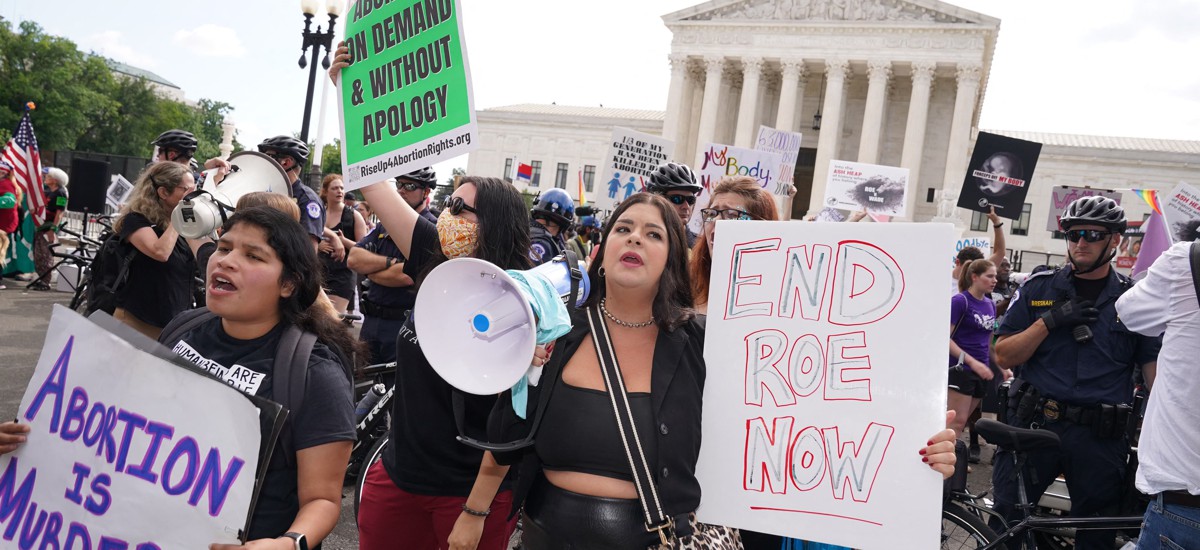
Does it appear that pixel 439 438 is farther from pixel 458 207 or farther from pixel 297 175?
pixel 297 175

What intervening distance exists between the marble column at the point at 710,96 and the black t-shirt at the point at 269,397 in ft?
172

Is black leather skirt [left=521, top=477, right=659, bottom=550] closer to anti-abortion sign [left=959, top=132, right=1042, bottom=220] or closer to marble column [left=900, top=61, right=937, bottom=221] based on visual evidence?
anti-abortion sign [left=959, top=132, right=1042, bottom=220]

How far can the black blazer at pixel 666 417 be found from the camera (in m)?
2.24

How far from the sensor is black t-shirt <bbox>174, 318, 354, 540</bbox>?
7.27 ft

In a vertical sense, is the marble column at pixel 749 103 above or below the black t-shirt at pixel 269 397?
above

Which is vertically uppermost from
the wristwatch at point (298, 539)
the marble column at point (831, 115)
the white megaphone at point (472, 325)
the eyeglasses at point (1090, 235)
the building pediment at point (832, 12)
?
the building pediment at point (832, 12)

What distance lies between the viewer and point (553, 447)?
2.26m

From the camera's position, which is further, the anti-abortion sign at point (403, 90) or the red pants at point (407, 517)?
the anti-abortion sign at point (403, 90)

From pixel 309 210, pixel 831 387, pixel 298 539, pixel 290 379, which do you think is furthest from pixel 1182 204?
pixel 298 539

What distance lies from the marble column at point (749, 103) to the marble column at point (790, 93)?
62.2 inches

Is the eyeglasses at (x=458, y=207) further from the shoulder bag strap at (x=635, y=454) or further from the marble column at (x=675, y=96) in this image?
the marble column at (x=675, y=96)

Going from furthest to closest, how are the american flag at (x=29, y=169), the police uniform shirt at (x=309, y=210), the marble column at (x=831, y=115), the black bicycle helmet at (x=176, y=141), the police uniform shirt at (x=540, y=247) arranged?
the marble column at (x=831, y=115) → the american flag at (x=29, y=169) → the black bicycle helmet at (x=176, y=141) → the police uniform shirt at (x=309, y=210) → the police uniform shirt at (x=540, y=247)

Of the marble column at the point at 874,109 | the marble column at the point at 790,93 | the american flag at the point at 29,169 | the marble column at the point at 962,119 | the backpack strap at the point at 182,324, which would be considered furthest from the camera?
the marble column at the point at 790,93

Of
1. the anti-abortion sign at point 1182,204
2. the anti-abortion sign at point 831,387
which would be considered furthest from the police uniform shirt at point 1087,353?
the anti-abortion sign at point 1182,204
